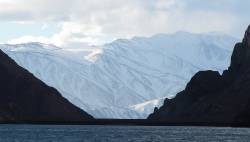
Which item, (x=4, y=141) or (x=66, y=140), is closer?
(x=4, y=141)

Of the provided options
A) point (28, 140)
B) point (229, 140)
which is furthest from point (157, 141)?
point (28, 140)

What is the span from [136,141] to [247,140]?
73.9 feet

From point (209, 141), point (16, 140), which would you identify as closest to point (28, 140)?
point (16, 140)

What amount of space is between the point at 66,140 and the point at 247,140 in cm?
3718

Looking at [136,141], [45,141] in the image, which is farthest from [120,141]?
[45,141]

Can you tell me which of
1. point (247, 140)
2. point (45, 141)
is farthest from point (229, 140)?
point (45, 141)

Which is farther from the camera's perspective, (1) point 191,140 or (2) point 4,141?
(1) point 191,140

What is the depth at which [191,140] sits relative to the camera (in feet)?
559

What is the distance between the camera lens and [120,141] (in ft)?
544

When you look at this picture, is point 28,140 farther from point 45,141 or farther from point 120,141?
point 120,141

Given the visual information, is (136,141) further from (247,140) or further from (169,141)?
(247,140)

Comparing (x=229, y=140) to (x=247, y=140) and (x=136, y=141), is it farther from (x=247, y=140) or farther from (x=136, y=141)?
(x=136, y=141)

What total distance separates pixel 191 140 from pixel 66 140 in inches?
1026

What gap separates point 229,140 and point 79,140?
31.0 metres
